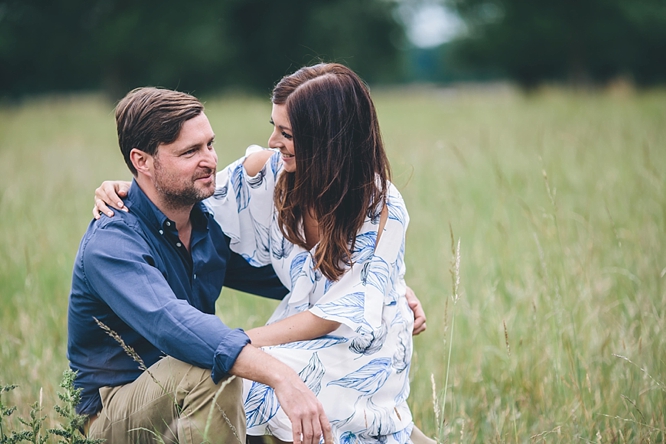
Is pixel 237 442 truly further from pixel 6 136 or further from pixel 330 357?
pixel 6 136

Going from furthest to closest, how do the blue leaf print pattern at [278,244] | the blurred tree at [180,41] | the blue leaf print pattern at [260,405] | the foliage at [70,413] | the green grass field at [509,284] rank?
the blurred tree at [180,41] < the green grass field at [509,284] < the blue leaf print pattern at [278,244] < the blue leaf print pattern at [260,405] < the foliage at [70,413]

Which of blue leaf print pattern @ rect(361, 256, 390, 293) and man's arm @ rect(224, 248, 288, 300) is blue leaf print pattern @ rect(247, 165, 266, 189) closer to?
man's arm @ rect(224, 248, 288, 300)

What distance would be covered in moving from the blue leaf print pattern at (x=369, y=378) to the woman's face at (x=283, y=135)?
2.90ft

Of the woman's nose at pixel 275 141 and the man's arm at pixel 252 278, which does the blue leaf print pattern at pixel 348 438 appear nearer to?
the man's arm at pixel 252 278

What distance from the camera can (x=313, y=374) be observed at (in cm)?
243

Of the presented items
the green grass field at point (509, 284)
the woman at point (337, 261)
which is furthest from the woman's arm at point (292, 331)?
the green grass field at point (509, 284)

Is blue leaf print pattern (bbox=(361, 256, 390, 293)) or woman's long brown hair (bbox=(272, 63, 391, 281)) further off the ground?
woman's long brown hair (bbox=(272, 63, 391, 281))

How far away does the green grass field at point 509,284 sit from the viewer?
2910mm

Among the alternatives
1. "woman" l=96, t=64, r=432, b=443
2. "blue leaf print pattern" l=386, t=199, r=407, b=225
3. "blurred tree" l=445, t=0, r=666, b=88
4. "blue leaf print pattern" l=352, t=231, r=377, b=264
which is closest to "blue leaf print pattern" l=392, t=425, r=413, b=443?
"woman" l=96, t=64, r=432, b=443

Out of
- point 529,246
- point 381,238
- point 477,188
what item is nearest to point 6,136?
point 477,188

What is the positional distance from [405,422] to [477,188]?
3.75 metres

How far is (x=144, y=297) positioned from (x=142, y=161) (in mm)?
649

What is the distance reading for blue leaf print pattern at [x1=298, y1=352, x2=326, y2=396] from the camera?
2420 mm

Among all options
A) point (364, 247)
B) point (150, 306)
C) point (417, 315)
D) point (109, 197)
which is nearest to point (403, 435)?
point (417, 315)
